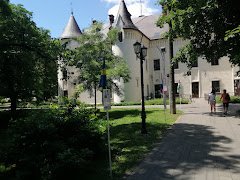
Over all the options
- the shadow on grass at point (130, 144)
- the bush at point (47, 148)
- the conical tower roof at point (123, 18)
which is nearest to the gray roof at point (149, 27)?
the conical tower roof at point (123, 18)

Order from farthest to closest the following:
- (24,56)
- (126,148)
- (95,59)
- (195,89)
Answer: (195,89)
(95,59)
(24,56)
(126,148)

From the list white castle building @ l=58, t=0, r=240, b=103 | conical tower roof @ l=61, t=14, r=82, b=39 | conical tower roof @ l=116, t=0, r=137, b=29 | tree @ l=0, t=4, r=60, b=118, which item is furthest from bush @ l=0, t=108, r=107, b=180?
conical tower roof @ l=61, t=14, r=82, b=39

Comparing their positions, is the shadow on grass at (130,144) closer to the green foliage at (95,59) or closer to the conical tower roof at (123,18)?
the green foliage at (95,59)

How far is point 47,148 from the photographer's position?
8.37 meters

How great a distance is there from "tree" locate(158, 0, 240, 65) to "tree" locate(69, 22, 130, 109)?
540 centimetres

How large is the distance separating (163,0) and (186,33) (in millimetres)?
3219

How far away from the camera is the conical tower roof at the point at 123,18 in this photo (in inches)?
1806

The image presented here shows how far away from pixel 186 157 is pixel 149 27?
44672 mm

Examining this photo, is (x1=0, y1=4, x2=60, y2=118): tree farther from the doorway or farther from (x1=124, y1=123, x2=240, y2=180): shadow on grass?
the doorway

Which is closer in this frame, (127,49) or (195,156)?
(195,156)

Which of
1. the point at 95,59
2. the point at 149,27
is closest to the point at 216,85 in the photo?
the point at 149,27

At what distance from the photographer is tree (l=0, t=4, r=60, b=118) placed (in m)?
20.8

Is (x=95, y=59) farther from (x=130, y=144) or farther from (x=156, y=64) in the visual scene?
(x=156, y=64)

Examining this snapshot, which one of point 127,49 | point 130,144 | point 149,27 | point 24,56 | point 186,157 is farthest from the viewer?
point 149,27
